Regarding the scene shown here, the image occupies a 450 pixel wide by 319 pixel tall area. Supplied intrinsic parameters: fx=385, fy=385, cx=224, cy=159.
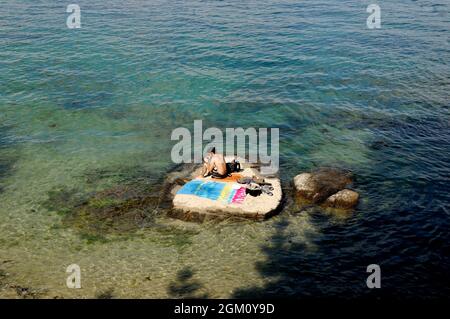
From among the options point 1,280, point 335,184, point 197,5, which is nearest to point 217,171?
point 335,184

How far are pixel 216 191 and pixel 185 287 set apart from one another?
4944 mm

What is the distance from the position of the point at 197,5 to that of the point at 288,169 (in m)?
38.4

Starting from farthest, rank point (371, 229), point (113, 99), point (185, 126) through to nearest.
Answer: point (113, 99), point (185, 126), point (371, 229)

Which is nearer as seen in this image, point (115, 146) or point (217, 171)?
point (217, 171)

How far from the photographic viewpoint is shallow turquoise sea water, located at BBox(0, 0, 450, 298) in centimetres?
1383

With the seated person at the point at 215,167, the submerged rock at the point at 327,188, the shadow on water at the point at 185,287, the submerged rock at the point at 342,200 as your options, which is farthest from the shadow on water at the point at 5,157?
the submerged rock at the point at 342,200

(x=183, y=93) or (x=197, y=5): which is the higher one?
(x=197, y=5)

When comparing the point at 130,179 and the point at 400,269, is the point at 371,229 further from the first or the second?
the point at 130,179

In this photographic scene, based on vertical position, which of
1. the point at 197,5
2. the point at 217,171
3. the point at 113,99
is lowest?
the point at 217,171

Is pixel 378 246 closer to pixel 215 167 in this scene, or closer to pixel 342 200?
pixel 342 200

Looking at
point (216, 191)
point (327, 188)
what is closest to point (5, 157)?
point (216, 191)

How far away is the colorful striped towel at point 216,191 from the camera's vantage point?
54.3ft

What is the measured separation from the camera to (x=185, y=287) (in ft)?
43.1
